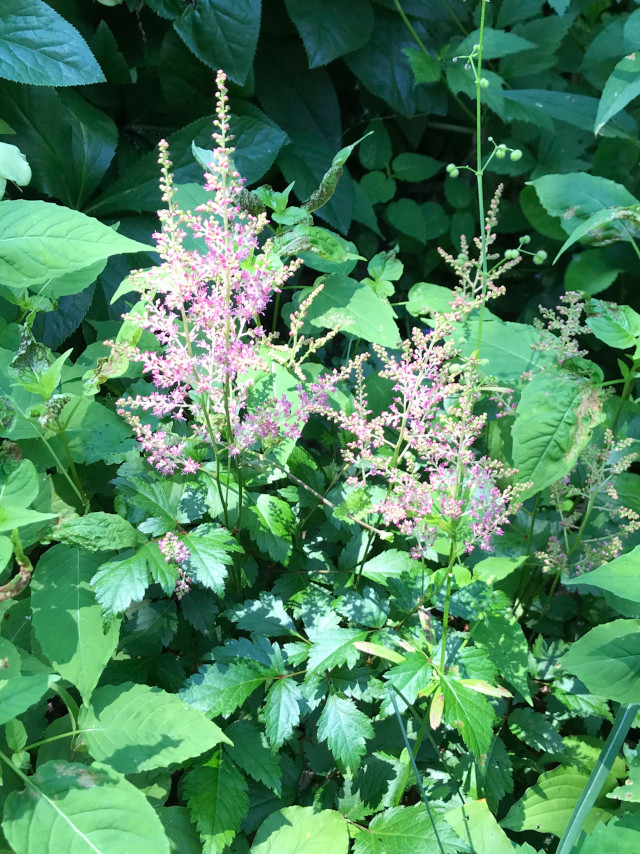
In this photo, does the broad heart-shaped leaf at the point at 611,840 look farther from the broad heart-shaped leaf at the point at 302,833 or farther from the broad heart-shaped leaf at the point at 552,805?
the broad heart-shaped leaf at the point at 302,833

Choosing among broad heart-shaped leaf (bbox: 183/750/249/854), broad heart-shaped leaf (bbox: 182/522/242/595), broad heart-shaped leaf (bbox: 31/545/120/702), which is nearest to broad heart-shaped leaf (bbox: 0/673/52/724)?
broad heart-shaped leaf (bbox: 31/545/120/702)

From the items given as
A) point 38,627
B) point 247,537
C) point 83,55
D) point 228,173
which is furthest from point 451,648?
point 83,55

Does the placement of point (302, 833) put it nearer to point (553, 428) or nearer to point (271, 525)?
point (271, 525)

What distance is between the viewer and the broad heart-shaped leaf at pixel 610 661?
1311mm

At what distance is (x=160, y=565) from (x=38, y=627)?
0.85ft

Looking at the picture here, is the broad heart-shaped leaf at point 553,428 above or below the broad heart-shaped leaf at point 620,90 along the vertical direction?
below

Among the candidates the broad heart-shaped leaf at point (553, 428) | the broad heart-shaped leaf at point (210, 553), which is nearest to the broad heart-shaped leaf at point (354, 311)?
the broad heart-shaped leaf at point (553, 428)

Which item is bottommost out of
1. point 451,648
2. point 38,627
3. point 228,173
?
point 451,648

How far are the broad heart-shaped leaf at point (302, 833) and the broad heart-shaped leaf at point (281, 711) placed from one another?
0.19m

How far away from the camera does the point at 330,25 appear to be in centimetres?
246

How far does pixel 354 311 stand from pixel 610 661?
104cm

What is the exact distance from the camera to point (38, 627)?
1.22 m

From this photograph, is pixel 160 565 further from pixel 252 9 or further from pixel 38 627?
pixel 252 9

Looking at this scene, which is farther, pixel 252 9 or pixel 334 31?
pixel 334 31
